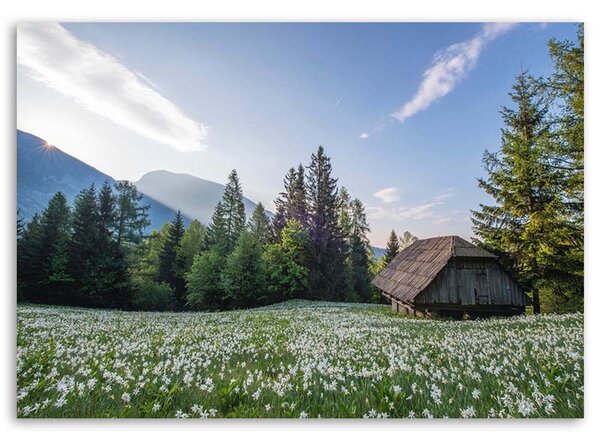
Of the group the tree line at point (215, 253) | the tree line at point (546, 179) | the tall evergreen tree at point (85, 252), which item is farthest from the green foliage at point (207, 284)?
the tree line at point (546, 179)

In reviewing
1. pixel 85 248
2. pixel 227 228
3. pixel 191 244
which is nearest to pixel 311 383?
pixel 85 248

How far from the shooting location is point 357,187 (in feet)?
27.9

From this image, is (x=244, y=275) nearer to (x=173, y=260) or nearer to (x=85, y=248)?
(x=173, y=260)

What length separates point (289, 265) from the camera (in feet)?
111

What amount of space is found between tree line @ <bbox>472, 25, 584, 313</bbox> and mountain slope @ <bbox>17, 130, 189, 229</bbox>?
952 cm

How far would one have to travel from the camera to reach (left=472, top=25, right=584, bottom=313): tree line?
7.04 m

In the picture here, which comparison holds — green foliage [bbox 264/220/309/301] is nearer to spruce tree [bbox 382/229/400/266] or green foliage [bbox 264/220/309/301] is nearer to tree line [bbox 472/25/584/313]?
spruce tree [bbox 382/229/400/266]

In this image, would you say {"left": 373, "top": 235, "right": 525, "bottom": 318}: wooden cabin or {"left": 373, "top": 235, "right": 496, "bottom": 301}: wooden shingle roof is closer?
{"left": 373, "top": 235, "right": 525, "bottom": 318}: wooden cabin

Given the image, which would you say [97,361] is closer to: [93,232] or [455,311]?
[455,311]

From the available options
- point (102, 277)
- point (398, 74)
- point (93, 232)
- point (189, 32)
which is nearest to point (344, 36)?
point (398, 74)

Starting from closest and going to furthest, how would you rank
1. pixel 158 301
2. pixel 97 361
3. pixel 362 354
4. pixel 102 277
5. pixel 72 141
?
pixel 97 361
pixel 362 354
pixel 72 141
pixel 102 277
pixel 158 301

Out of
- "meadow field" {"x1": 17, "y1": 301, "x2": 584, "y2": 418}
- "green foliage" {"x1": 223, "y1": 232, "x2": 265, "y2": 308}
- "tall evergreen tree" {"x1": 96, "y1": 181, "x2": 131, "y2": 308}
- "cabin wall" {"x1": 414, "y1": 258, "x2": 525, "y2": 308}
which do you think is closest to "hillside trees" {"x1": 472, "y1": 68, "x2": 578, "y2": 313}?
"cabin wall" {"x1": 414, "y1": 258, "x2": 525, "y2": 308}

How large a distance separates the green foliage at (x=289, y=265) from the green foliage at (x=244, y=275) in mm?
2032

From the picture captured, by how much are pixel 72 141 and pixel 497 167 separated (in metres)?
10.0
